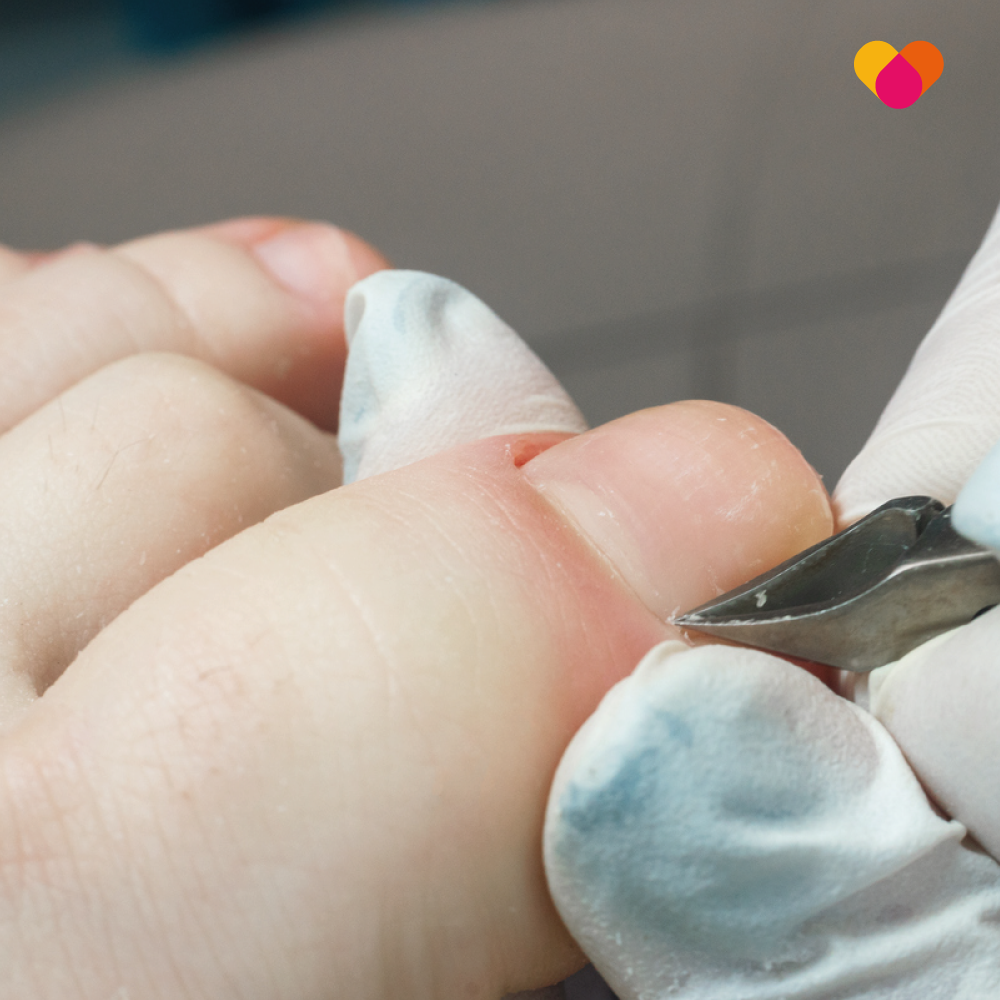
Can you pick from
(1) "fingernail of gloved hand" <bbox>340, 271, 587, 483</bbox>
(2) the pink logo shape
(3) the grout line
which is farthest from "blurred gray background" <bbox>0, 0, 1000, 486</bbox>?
(1) "fingernail of gloved hand" <bbox>340, 271, 587, 483</bbox>

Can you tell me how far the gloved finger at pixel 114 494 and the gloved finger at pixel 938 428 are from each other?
261 millimetres

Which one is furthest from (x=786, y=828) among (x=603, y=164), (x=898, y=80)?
(x=603, y=164)

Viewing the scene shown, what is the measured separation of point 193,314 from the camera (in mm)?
621

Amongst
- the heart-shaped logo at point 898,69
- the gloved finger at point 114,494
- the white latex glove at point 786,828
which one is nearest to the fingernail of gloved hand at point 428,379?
the gloved finger at point 114,494

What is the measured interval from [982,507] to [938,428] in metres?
0.13

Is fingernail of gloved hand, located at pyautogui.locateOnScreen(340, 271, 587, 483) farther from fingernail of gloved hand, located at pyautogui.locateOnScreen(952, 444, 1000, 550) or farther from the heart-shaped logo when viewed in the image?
the heart-shaped logo

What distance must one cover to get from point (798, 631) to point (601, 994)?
21 centimetres

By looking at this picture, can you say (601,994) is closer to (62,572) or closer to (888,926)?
(888,926)

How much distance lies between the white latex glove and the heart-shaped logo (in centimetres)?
51

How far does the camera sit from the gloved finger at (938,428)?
397 millimetres

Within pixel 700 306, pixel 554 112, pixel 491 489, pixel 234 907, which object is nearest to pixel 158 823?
pixel 234 907

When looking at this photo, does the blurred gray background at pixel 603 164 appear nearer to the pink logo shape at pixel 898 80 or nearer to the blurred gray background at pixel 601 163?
the blurred gray background at pixel 601 163

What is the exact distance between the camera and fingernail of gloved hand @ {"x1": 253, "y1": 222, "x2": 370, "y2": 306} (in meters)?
0.67

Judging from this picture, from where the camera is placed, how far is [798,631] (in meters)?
0.33
